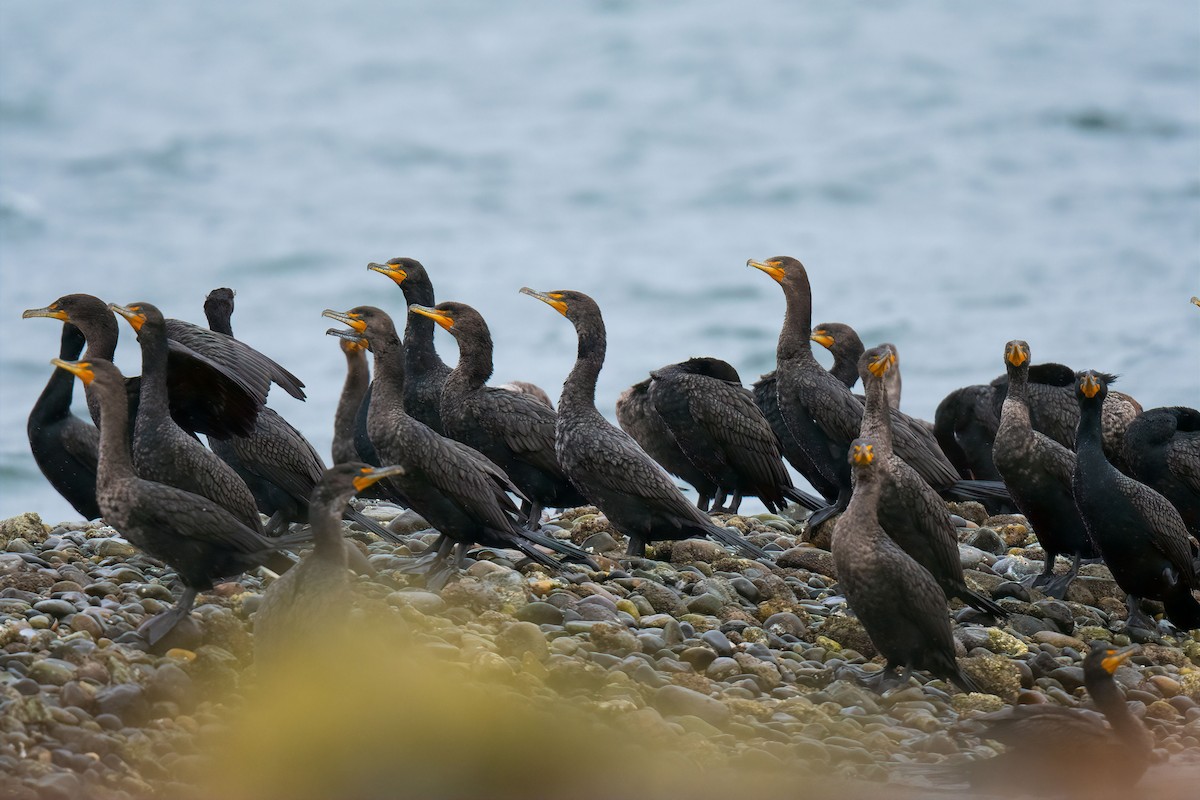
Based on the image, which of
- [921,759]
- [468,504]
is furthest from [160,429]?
[921,759]

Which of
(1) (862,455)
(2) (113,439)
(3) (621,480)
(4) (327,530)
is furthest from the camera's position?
(3) (621,480)

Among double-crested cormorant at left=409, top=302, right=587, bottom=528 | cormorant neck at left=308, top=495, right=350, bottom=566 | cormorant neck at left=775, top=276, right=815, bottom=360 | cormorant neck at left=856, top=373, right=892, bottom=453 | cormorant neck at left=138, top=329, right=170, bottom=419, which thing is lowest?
cormorant neck at left=308, top=495, right=350, bottom=566

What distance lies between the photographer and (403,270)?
11.6 meters

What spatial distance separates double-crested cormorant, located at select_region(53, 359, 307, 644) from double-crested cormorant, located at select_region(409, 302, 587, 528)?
275cm

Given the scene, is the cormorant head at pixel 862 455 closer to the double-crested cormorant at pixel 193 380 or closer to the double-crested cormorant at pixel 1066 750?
the double-crested cormorant at pixel 1066 750

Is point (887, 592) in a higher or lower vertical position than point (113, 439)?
lower

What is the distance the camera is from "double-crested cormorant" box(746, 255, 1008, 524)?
10820 mm

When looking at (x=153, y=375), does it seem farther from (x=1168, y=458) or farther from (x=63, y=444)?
(x=1168, y=458)

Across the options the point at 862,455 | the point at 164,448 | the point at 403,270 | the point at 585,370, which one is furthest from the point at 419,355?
the point at 862,455

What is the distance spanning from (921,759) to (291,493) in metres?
4.03

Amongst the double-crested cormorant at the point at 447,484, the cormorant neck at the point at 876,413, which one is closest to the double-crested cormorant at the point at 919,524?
the cormorant neck at the point at 876,413

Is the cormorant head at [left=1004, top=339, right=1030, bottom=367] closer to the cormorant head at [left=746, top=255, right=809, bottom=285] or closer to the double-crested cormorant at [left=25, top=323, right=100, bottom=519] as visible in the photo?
the cormorant head at [left=746, top=255, right=809, bottom=285]

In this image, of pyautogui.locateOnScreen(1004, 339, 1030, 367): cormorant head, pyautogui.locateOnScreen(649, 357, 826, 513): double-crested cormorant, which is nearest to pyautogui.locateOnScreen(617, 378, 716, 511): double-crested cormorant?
pyautogui.locateOnScreen(649, 357, 826, 513): double-crested cormorant

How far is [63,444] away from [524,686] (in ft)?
13.6
